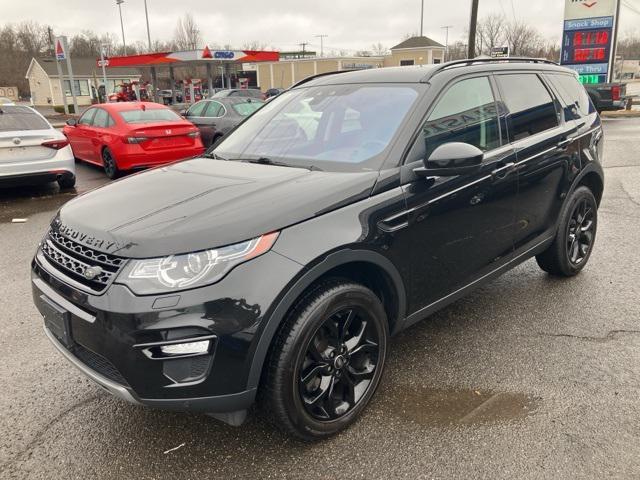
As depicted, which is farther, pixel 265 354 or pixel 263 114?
pixel 263 114

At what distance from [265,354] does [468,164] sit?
150cm

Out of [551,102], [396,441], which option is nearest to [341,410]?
[396,441]

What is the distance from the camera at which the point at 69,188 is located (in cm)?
951

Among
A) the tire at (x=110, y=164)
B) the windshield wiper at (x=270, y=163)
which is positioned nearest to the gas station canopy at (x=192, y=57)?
the tire at (x=110, y=164)

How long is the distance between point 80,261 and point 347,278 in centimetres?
128

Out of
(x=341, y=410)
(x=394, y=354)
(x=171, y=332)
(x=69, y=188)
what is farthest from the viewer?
(x=69, y=188)

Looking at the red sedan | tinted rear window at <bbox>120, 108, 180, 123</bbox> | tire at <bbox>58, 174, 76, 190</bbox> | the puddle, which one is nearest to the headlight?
the puddle

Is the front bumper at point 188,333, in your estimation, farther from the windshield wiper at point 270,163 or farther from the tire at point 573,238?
the tire at point 573,238

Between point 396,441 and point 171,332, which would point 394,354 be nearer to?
point 396,441

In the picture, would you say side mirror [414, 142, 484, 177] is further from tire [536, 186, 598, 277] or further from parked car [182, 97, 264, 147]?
parked car [182, 97, 264, 147]

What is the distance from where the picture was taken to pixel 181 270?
221cm

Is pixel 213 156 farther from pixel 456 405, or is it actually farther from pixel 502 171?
pixel 456 405

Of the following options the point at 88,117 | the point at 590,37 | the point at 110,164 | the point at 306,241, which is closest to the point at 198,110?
the point at 88,117

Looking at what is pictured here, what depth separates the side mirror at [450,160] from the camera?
281 cm
